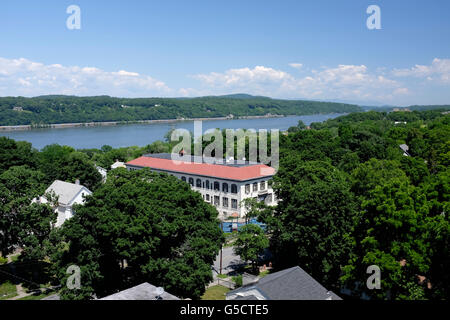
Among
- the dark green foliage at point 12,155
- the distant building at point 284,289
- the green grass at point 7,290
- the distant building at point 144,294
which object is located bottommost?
the green grass at point 7,290

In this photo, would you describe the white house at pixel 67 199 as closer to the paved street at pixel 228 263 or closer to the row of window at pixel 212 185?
the row of window at pixel 212 185

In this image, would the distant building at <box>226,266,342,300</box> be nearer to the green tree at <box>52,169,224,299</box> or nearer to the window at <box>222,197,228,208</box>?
the green tree at <box>52,169,224,299</box>

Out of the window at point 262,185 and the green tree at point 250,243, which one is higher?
the window at point 262,185

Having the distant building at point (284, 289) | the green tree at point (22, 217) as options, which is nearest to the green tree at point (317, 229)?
the distant building at point (284, 289)

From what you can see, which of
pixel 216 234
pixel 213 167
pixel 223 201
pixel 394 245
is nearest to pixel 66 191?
pixel 213 167

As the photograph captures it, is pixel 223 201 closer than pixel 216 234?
No

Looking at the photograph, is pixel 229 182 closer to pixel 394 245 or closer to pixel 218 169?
pixel 218 169
